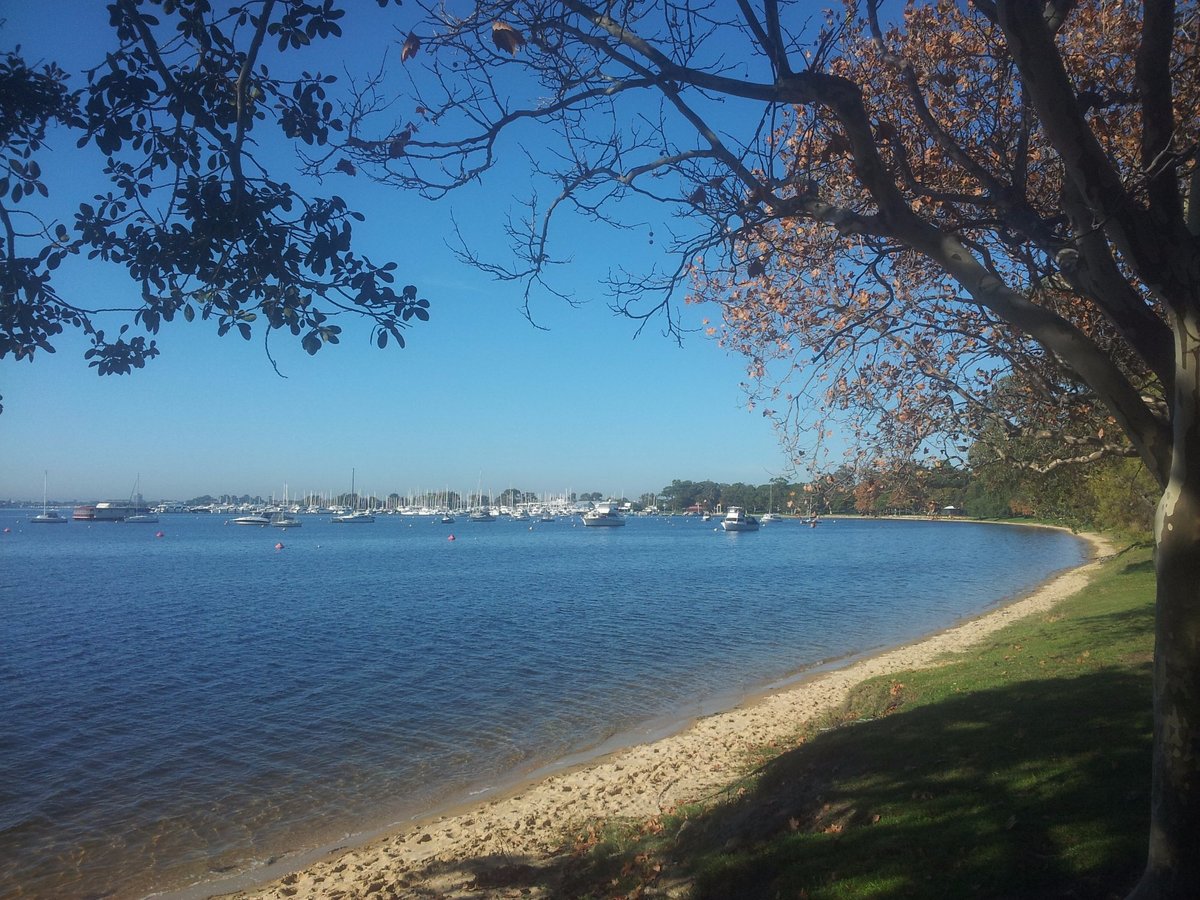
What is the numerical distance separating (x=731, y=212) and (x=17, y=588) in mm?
51759

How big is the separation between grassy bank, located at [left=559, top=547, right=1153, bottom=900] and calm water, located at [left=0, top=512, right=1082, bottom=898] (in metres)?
5.91

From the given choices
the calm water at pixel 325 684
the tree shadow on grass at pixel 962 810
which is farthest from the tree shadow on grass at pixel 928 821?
the calm water at pixel 325 684

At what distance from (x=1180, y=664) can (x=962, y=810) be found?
3382 mm

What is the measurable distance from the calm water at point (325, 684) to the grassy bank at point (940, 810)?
5.91 metres

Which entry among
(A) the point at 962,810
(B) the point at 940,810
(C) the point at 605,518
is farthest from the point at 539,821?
(C) the point at 605,518

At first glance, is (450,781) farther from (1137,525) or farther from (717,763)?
(1137,525)

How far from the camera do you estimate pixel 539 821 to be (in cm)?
1234

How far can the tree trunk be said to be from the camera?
439 centimetres

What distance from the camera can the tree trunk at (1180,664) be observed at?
4387 millimetres

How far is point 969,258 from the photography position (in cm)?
563

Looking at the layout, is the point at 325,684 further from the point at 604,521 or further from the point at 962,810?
the point at 604,521

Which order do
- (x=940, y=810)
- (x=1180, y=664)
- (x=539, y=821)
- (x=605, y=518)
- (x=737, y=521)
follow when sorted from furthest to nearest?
1. (x=605, y=518)
2. (x=737, y=521)
3. (x=539, y=821)
4. (x=940, y=810)
5. (x=1180, y=664)

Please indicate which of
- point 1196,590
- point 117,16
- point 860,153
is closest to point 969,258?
point 860,153

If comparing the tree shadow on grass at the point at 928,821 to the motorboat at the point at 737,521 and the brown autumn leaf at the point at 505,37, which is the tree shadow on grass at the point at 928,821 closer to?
the brown autumn leaf at the point at 505,37
